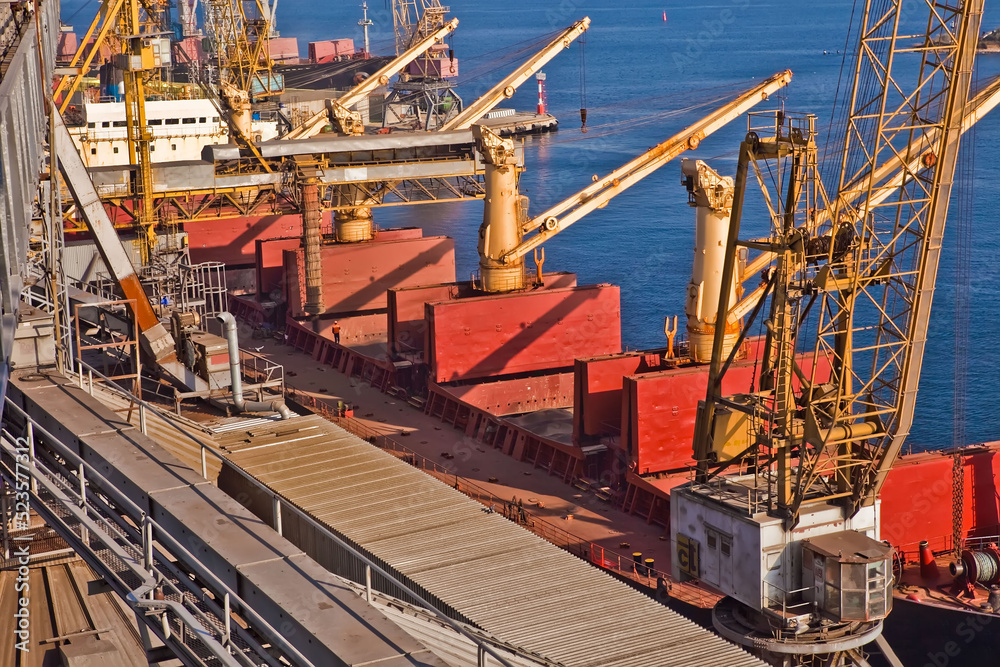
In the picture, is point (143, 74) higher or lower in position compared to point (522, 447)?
higher

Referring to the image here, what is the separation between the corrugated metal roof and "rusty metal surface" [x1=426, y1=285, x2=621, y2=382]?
36.4 feet

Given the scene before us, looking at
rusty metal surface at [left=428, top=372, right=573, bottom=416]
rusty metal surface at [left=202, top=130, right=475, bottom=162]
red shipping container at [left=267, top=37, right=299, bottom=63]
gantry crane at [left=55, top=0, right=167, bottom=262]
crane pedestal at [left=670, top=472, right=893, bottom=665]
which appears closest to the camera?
crane pedestal at [left=670, top=472, right=893, bottom=665]

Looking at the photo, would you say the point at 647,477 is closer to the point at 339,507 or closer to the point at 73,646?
the point at 339,507

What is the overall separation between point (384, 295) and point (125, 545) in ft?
115

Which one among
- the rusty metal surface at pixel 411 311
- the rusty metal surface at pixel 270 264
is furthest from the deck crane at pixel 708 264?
the rusty metal surface at pixel 270 264

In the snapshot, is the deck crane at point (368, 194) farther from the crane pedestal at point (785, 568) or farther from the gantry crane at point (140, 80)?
the crane pedestal at point (785, 568)

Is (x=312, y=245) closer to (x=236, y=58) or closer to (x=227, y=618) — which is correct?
(x=236, y=58)

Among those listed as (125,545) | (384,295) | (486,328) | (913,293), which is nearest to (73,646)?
(125,545)

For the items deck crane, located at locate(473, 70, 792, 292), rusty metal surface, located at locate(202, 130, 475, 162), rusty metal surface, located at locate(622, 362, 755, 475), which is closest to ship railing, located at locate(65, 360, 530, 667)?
rusty metal surface, located at locate(622, 362, 755, 475)

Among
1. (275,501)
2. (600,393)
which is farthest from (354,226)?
(275,501)

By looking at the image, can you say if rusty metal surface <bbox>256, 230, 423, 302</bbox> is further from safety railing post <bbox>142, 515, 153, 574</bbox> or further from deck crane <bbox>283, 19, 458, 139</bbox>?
safety railing post <bbox>142, 515, 153, 574</bbox>

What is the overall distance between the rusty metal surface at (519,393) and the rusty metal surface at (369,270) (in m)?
10.7

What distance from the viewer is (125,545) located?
46.9 ft

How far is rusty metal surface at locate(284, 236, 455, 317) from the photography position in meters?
48.3
